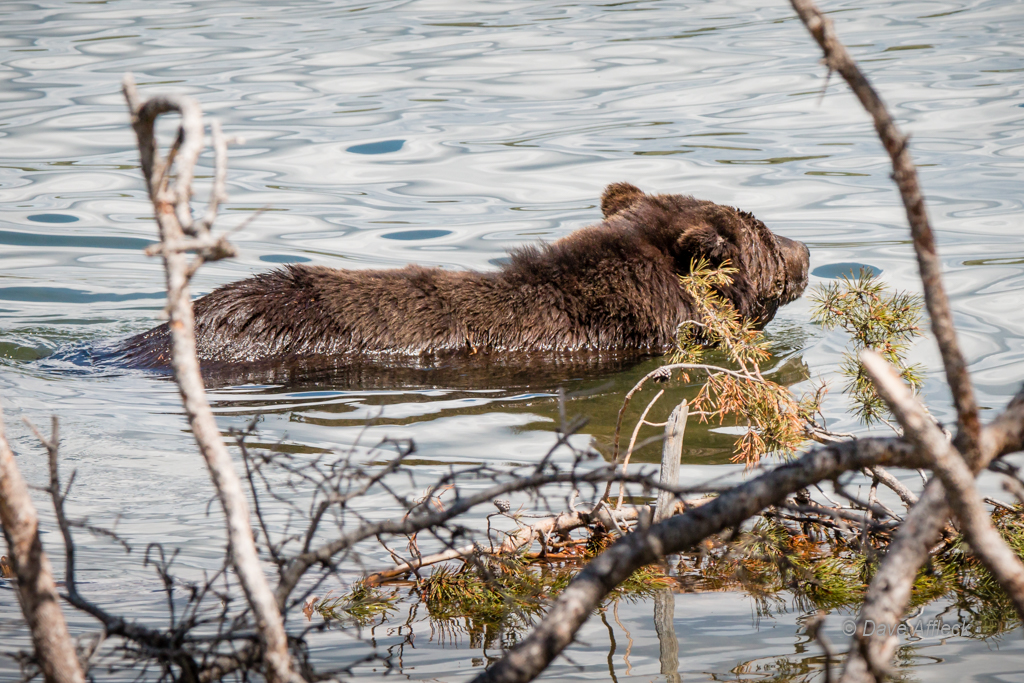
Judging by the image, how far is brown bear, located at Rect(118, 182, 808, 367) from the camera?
7492 mm

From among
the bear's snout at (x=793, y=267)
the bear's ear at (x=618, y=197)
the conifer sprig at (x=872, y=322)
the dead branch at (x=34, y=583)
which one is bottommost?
the dead branch at (x=34, y=583)

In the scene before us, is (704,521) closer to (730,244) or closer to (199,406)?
(199,406)

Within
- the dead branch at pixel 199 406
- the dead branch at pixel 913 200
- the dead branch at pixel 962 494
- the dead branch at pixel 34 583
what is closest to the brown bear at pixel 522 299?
the dead branch at pixel 34 583

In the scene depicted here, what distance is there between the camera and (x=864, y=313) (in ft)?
16.4

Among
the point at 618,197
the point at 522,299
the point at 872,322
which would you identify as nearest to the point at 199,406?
the point at 872,322

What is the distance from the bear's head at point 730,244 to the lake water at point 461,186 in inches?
19.1

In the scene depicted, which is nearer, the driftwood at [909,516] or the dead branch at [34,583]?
the driftwood at [909,516]

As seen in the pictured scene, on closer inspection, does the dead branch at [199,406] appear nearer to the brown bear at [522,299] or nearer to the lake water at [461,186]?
the lake water at [461,186]

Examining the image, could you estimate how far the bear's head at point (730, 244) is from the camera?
26.1ft

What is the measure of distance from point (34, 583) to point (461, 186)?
1139cm

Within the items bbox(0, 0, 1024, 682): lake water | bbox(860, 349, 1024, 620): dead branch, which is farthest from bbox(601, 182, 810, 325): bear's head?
bbox(860, 349, 1024, 620): dead branch

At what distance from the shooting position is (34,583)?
2.49m

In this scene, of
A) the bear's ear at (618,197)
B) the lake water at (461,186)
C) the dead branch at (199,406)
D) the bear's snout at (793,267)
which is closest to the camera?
the dead branch at (199,406)

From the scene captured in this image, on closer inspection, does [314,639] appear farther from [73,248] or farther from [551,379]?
[73,248]
